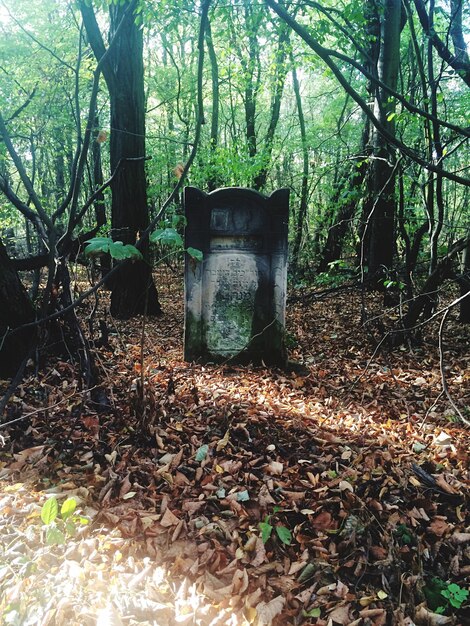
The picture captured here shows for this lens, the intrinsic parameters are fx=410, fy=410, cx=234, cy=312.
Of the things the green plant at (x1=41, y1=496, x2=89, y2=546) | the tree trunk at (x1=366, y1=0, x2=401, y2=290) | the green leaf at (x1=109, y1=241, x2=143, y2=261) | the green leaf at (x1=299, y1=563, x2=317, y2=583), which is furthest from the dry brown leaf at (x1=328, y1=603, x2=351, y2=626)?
the tree trunk at (x1=366, y1=0, x2=401, y2=290)

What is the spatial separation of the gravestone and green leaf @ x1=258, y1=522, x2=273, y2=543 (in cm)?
251

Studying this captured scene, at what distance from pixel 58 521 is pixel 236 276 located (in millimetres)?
3404

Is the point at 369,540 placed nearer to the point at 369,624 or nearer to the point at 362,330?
the point at 369,624

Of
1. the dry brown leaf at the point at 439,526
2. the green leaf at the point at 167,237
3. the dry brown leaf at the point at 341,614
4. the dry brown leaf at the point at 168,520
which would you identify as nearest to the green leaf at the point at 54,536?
the dry brown leaf at the point at 168,520

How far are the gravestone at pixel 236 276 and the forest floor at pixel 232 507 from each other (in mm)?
952

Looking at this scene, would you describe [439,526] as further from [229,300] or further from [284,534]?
[229,300]

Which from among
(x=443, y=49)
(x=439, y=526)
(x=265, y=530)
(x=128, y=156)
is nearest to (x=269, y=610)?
(x=265, y=530)

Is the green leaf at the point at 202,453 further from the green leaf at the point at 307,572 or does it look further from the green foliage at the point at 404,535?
the green foliage at the point at 404,535

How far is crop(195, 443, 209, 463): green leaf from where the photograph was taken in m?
3.06

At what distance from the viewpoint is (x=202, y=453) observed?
3105 mm

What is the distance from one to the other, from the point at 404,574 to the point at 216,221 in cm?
389

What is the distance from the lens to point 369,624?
1.95 metres

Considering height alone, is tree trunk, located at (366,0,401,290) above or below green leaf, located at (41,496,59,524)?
above

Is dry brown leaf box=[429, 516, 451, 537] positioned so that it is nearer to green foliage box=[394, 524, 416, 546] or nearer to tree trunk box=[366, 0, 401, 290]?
green foliage box=[394, 524, 416, 546]
